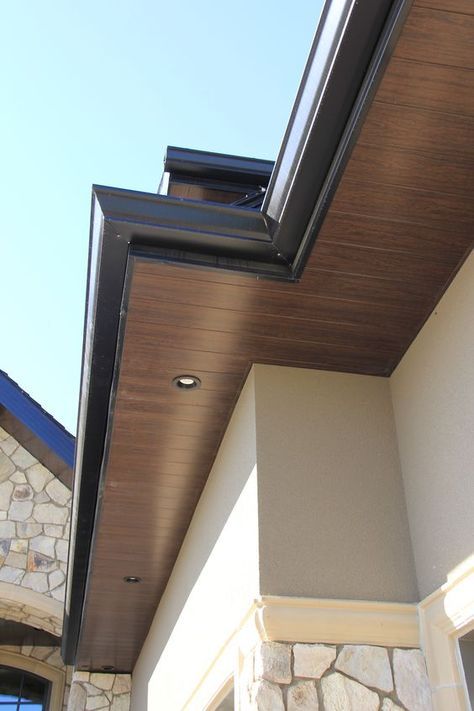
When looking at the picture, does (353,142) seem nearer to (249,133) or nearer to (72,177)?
(249,133)

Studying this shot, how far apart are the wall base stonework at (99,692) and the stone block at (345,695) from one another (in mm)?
5411

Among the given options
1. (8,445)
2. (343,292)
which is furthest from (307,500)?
(8,445)

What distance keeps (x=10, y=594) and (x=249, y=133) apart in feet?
16.8

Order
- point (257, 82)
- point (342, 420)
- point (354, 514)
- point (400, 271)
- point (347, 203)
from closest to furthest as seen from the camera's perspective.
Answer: point (347, 203)
point (400, 271)
point (354, 514)
point (342, 420)
point (257, 82)

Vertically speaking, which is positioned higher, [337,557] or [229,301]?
[229,301]

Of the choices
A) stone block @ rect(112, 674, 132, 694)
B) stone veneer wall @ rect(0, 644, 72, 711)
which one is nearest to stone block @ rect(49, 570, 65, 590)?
stone block @ rect(112, 674, 132, 694)

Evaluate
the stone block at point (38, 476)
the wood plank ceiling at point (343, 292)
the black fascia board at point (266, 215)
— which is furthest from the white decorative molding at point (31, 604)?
the black fascia board at point (266, 215)

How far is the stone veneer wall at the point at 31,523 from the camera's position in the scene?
8.10 metres

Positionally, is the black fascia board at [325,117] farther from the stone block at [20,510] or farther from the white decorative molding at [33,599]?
the stone block at [20,510]

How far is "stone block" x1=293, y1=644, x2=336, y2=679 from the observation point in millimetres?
2818

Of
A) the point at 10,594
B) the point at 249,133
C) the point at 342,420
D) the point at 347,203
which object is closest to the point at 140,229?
the point at 347,203

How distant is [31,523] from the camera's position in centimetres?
840

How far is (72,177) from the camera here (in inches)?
260

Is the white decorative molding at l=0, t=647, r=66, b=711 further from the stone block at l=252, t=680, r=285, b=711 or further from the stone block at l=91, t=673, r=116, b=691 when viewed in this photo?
the stone block at l=252, t=680, r=285, b=711
